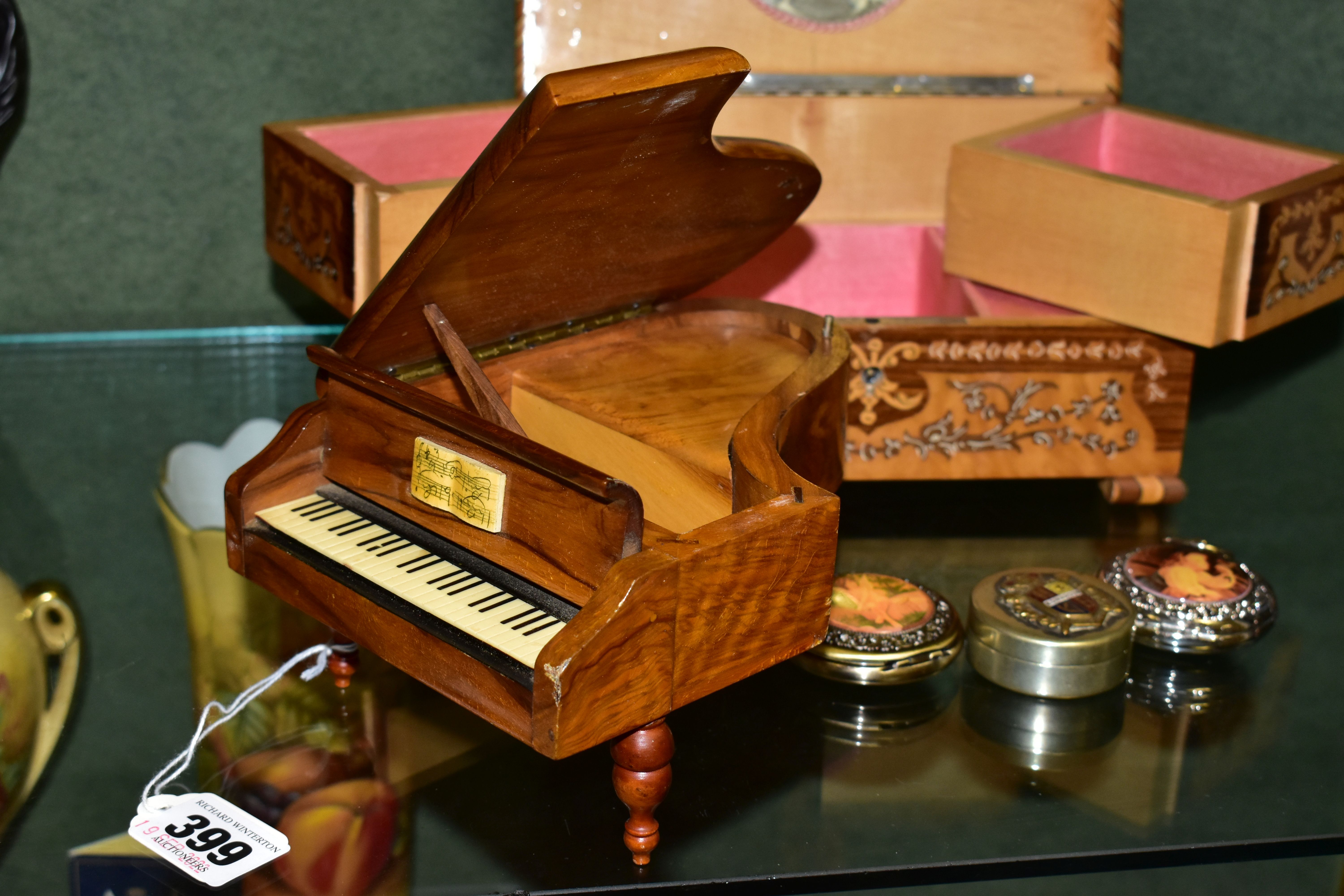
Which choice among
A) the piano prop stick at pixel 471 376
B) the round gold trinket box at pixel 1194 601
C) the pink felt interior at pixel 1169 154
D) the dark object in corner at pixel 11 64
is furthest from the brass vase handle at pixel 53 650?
the pink felt interior at pixel 1169 154

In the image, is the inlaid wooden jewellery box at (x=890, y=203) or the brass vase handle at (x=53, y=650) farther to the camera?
the inlaid wooden jewellery box at (x=890, y=203)

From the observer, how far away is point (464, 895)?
6.88 feet

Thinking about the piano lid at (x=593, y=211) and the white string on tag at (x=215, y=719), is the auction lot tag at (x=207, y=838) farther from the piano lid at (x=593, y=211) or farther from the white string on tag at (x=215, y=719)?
the piano lid at (x=593, y=211)

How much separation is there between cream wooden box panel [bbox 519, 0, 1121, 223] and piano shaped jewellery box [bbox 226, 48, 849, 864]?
1133mm

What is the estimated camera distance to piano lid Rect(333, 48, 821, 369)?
1.87m

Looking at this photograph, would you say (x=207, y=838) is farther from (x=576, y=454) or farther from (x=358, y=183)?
(x=358, y=183)

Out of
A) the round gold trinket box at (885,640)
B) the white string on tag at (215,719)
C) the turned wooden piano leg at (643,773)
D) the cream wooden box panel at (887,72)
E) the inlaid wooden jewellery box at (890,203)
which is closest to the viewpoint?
the turned wooden piano leg at (643,773)

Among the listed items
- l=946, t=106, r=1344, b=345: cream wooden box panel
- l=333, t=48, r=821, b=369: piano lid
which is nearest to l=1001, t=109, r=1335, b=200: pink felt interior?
l=946, t=106, r=1344, b=345: cream wooden box panel

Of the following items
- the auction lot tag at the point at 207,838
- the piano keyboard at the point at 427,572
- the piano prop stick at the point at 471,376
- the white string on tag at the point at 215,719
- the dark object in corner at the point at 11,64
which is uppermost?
the dark object in corner at the point at 11,64

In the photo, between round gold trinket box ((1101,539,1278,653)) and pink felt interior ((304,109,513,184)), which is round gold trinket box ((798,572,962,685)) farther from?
pink felt interior ((304,109,513,184))

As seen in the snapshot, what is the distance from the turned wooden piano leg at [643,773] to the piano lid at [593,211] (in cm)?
70

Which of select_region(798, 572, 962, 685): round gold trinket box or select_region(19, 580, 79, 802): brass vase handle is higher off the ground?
select_region(798, 572, 962, 685): round gold trinket box

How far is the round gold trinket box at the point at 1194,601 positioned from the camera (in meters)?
2.66

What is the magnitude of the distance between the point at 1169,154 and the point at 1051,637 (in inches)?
63.1
